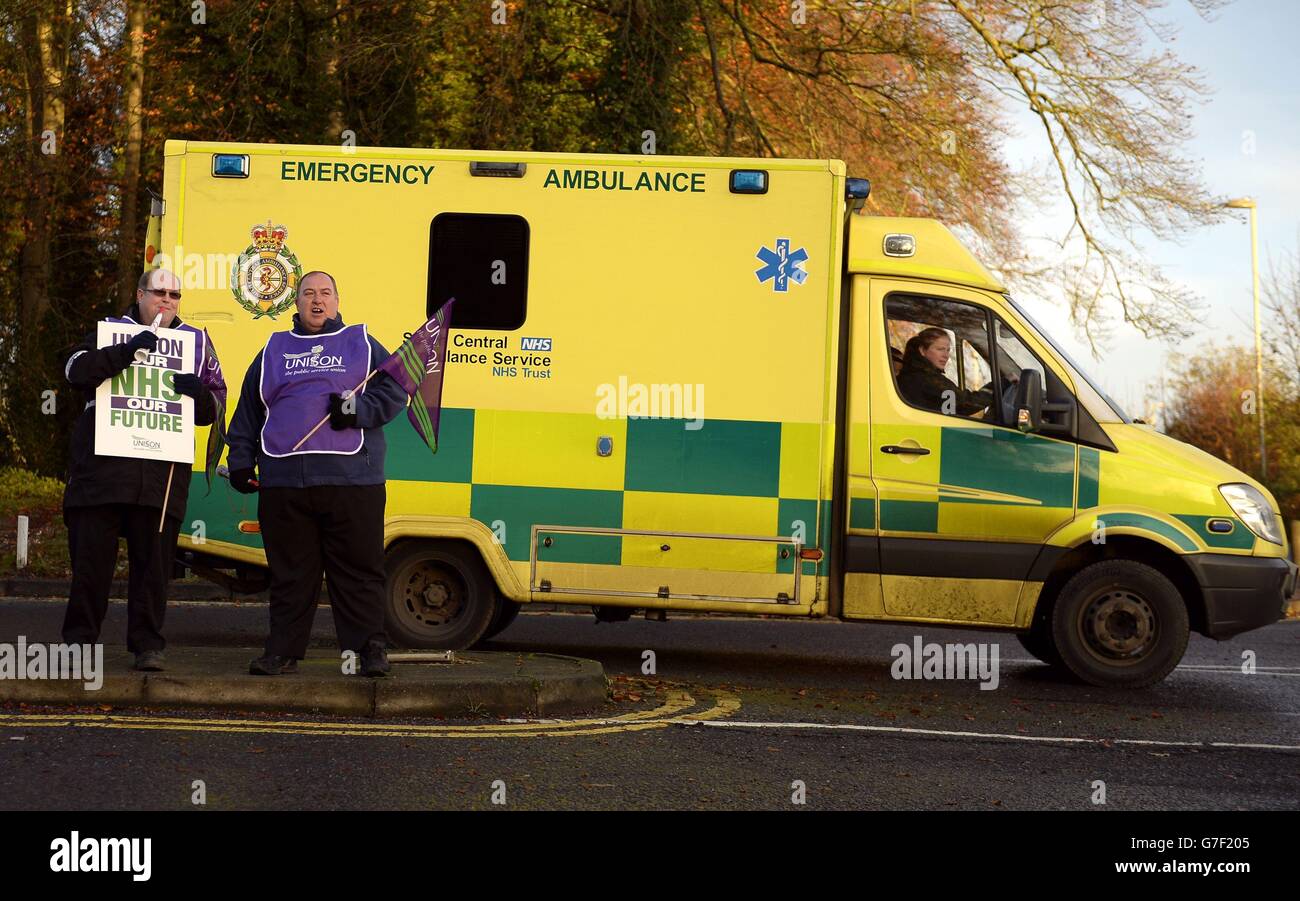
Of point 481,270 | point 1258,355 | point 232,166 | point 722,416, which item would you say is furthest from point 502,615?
point 1258,355

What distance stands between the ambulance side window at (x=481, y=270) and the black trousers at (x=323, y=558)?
1.93 m

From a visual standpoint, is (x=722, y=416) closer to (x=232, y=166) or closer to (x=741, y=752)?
(x=741, y=752)

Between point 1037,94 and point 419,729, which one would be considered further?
point 1037,94

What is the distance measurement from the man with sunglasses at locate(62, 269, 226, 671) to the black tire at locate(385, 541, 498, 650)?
75.2 inches

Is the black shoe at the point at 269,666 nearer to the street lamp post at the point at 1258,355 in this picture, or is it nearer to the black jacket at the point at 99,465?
the black jacket at the point at 99,465

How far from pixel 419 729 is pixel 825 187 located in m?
3.84

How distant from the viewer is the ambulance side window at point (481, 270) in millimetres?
8367

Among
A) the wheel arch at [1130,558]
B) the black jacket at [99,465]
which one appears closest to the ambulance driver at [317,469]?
the black jacket at [99,465]

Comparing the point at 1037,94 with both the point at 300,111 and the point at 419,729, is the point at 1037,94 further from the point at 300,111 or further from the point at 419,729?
the point at 419,729

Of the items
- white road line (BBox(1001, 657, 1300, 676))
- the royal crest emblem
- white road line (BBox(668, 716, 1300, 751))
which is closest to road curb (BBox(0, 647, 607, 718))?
white road line (BBox(668, 716, 1300, 751))

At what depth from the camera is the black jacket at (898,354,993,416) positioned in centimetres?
828

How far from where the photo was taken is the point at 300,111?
15.8 metres
